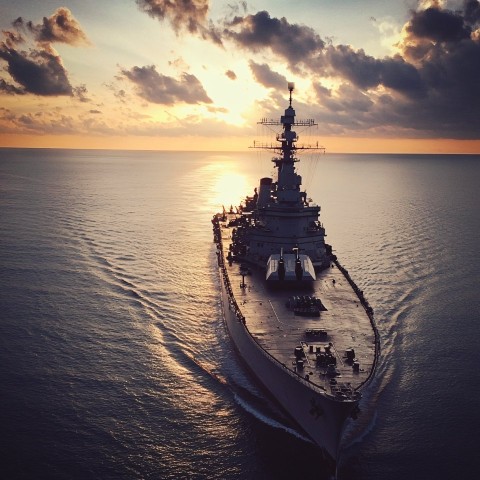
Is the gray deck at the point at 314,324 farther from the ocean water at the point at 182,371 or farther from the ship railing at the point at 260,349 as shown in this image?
the ocean water at the point at 182,371

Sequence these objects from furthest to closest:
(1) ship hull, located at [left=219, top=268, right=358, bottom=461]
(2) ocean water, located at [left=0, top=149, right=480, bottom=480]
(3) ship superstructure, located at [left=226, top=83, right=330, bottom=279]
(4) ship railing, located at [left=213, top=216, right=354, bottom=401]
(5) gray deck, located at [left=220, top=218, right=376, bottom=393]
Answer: (3) ship superstructure, located at [left=226, top=83, right=330, bottom=279]
(5) gray deck, located at [left=220, top=218, right=376, bottom=393]
(2) ocean water, located at [left=0, top=149, right=480, bottom=480]
(4) ship railing, located at [left=213, top=216, right=354, bottom=401]
(1) ship hull, located at [left=219, top=268, right=358, bottom=461]

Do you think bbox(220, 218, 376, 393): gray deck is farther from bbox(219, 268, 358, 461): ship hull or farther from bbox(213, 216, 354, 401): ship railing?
bbox(219, 268, 358, 461): ship hull

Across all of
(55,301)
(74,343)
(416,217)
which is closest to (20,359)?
(74,343)

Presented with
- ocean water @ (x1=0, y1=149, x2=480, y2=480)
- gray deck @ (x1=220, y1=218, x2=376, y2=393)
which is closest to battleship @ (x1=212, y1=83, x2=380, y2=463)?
gray deck @ (x1=220, y1=218, x2=376, y2=393)

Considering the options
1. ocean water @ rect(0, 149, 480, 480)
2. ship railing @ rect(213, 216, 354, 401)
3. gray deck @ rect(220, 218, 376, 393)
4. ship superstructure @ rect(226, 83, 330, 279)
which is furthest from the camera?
ship superstructure @ rect(226, 83, 330, 279)

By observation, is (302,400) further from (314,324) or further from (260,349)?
(314,324)

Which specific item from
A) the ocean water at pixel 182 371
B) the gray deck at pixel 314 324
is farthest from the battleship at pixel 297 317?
the ocean water at pixel 182 371

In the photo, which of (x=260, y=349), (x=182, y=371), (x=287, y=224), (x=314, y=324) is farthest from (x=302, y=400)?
(x=287, y=224)
